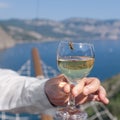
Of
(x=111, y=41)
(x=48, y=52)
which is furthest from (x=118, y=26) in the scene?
(x=48, y=52)

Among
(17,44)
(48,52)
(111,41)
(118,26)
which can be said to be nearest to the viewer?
(48,52)

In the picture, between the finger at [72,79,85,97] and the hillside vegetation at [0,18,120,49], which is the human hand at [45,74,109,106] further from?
the hillside vegetation at [0,18,120,49]

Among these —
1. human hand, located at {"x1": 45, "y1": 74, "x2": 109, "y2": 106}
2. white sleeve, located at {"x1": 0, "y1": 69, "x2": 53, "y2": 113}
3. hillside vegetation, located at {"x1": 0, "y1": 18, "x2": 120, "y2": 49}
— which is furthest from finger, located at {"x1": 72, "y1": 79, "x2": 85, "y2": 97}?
hillside vegetation, located at {"x1": 0, "y1": 18, "x2": 120, "y2": 49}

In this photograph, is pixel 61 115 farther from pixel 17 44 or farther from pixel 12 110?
pixel 17 44

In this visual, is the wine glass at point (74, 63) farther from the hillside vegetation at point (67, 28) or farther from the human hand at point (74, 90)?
the hillside vegetation at point (67, 28)

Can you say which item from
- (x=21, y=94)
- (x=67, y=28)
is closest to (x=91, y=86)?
(x=21, y=94)
